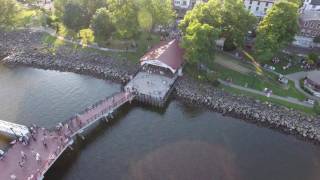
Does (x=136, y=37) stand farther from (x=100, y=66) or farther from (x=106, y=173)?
(x=106, y=173)

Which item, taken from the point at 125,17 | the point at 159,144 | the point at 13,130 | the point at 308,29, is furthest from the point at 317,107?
the point at 13,130

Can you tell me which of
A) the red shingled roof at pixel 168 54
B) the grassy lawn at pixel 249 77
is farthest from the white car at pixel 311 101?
the red shingled roof at pixel 168 54

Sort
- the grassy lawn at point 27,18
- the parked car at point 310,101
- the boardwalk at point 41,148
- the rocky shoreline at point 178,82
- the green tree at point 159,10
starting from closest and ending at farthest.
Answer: the boardwalk at point 41,148 < the rocky shoreline at point 178,82 < the parked car at point 310,101 < the green tree at point 159,10 < the grassy lawn at point 27,18

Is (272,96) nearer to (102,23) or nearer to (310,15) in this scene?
(310,15)

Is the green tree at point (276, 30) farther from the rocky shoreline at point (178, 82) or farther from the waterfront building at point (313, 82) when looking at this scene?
the rocky shoreline at point (178, 82)

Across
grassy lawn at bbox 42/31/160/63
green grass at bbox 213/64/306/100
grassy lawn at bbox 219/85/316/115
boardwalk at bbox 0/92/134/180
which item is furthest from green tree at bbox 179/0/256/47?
boardwalk at bbox 0/92/134/180

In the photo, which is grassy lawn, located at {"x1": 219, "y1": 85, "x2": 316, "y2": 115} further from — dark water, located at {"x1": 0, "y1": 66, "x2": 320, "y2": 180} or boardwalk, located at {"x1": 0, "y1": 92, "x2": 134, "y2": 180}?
boardwalk, located at {"x1": 0, "y1": 92, "x2": 134, "y2": 180}

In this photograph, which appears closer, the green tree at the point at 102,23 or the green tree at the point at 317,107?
the green tree at the point at 317,107

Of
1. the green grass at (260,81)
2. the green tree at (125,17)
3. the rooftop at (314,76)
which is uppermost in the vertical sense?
the green tree at (125,17)
